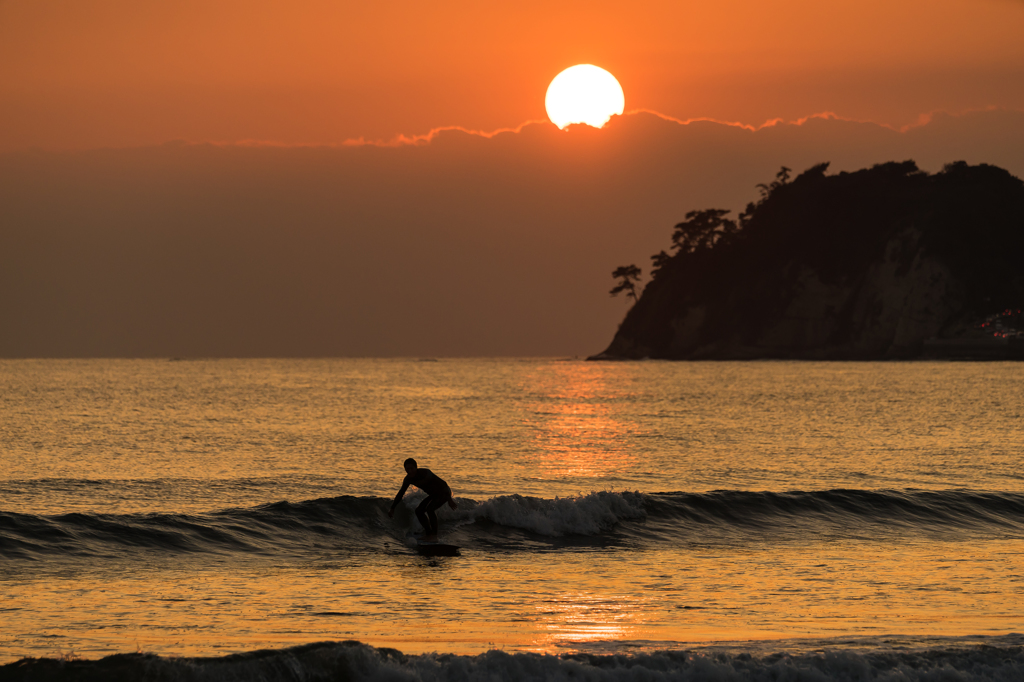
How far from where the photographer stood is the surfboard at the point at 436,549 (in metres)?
17.0

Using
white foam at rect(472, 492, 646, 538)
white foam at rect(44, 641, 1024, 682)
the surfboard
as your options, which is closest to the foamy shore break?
white foam at rect(44, 641, 1024, 682)

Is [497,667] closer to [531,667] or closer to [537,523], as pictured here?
[531,667]

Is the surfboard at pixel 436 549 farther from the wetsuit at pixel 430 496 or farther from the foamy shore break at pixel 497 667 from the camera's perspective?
the foamy shore break at pixel 497 667

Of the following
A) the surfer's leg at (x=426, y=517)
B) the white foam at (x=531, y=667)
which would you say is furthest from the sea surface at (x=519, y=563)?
the surfer's leg at (x=426, y=517)

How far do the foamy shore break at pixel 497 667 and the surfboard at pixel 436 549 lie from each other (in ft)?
23.8

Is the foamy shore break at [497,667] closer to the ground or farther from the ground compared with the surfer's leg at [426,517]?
farther from the ground

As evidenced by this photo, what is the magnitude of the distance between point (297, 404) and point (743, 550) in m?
61.1

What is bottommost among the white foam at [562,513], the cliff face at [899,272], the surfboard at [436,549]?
the surfboard at [436,549]

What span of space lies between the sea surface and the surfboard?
237mm

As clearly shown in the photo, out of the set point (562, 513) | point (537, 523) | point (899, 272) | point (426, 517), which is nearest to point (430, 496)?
point (426, 517)

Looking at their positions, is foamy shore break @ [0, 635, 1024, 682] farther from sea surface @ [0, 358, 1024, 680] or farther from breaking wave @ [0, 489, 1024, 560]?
breaking wave @ [0, 489, 1024, 560]

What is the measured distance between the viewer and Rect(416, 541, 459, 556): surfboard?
55.9 feet

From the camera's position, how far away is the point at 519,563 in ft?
52.9

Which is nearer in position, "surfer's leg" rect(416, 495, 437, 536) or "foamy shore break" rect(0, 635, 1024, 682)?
"foamy shore break" rect(0, 635, 1024, 682)
